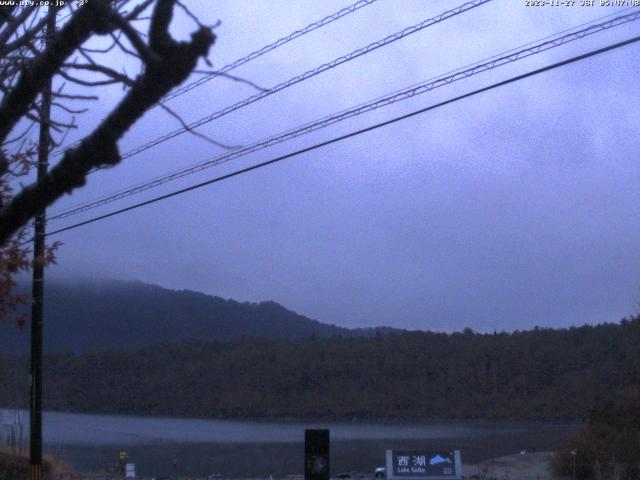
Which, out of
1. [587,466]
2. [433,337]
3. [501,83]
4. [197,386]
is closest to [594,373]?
[433,337]

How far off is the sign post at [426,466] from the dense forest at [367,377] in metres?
47.3

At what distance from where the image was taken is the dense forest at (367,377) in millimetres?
69812

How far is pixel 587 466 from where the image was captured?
32156mm

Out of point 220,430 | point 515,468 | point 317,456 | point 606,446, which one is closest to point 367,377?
point 220,430

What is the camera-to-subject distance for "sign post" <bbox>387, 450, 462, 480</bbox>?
18.4 m

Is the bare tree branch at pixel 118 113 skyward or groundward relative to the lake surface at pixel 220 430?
skyward

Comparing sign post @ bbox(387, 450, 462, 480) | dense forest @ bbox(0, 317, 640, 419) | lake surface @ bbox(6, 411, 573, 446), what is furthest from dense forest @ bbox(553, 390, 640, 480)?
dense forest @ bbox(0, 317, 640, 419)

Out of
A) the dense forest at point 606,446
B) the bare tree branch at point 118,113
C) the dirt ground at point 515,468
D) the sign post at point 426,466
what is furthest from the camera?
the dense forest at point 606,446

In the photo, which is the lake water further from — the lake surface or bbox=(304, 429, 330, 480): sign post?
bbox=(304, 429, 330, 480): sign post

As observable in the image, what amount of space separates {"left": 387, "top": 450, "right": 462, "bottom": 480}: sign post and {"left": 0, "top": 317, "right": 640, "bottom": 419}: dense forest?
4726 cm

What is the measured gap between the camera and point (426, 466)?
729 inches

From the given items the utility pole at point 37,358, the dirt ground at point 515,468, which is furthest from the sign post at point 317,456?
the dirt ground at point 515,468

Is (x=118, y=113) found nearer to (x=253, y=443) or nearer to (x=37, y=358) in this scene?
(x=37, y=358)

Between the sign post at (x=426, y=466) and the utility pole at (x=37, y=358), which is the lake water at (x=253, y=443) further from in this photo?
the sign post at (x=426, y=466)
